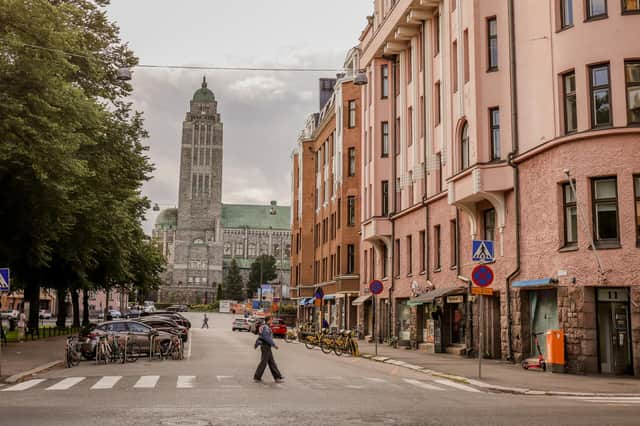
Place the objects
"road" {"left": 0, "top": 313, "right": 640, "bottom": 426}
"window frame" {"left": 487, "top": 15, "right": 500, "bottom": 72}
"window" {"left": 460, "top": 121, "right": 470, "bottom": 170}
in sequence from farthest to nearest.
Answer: "window" {"left": 460, "top": 121, "right": 470, "bottom": 170}, "window frame" {"left": 487, "top": 15, "right": 500, "bottom": 72}, "road" {"left": 0, "top": 313, "right": 640, "bottom": 426}

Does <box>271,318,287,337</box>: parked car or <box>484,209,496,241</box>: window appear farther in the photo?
<box>271,318,287,337</box>: parked car

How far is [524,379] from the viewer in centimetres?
1992

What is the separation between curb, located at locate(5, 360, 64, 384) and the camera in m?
19.5

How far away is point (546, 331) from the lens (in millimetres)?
23906

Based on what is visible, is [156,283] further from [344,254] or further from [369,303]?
[369,303]

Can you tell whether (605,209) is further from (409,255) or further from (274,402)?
(409,255)

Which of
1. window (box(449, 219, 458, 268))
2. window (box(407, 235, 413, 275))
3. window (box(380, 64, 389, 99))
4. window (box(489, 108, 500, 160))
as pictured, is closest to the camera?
window (box(489, 108, 500, 160))

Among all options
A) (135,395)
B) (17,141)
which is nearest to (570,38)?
(135,395)

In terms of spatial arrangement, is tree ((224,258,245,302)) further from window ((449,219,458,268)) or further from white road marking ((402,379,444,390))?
white road marking ((402,379,444,390))

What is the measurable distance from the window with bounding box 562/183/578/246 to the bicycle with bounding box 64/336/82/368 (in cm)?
1629

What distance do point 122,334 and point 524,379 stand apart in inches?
601

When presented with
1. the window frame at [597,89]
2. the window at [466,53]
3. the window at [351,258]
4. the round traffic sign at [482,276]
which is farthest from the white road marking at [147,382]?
the window at [351,258]

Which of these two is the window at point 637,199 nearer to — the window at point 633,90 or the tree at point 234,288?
the window at point 633,90

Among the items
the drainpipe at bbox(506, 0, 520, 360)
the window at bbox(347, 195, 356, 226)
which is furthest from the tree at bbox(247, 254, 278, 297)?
the drainpipe at bbox(506, 0, 520, 360)
